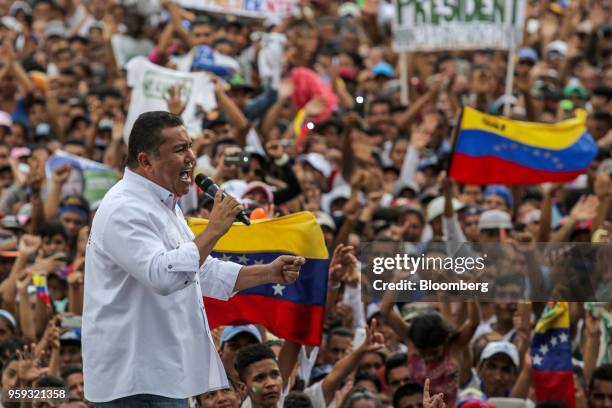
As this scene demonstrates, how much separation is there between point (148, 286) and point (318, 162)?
7604 millimetres

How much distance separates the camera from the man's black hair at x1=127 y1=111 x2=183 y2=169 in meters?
6.19

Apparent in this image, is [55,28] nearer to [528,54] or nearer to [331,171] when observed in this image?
[528,54]

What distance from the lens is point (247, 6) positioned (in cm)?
1695

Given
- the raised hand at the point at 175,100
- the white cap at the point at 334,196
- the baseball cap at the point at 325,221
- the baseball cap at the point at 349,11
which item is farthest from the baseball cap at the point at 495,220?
the baseball cap at the point at 349,11

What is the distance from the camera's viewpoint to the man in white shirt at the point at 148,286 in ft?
19.6

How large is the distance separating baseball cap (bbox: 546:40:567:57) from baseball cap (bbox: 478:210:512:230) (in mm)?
6560

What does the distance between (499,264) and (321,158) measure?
6281 millimetres

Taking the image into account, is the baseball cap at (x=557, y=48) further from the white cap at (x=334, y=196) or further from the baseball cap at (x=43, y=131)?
the baseball cap at (x=43, y=131)

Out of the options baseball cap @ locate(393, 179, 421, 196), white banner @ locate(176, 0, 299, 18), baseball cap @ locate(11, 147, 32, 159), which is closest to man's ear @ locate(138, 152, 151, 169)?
baseball cap @ locate(393, 179, 421, 196)

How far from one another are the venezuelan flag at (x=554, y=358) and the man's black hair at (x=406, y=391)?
2.58 feet

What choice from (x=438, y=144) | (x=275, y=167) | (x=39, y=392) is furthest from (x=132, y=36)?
(x=39, y=392)

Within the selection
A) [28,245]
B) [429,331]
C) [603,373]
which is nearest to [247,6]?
[28,245]

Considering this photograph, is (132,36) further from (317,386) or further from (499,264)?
(499,264)

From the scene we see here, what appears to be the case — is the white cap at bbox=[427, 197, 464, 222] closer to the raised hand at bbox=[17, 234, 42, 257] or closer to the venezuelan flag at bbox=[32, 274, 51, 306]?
the raised hand at bbox=[17, 234, 42, 257]
